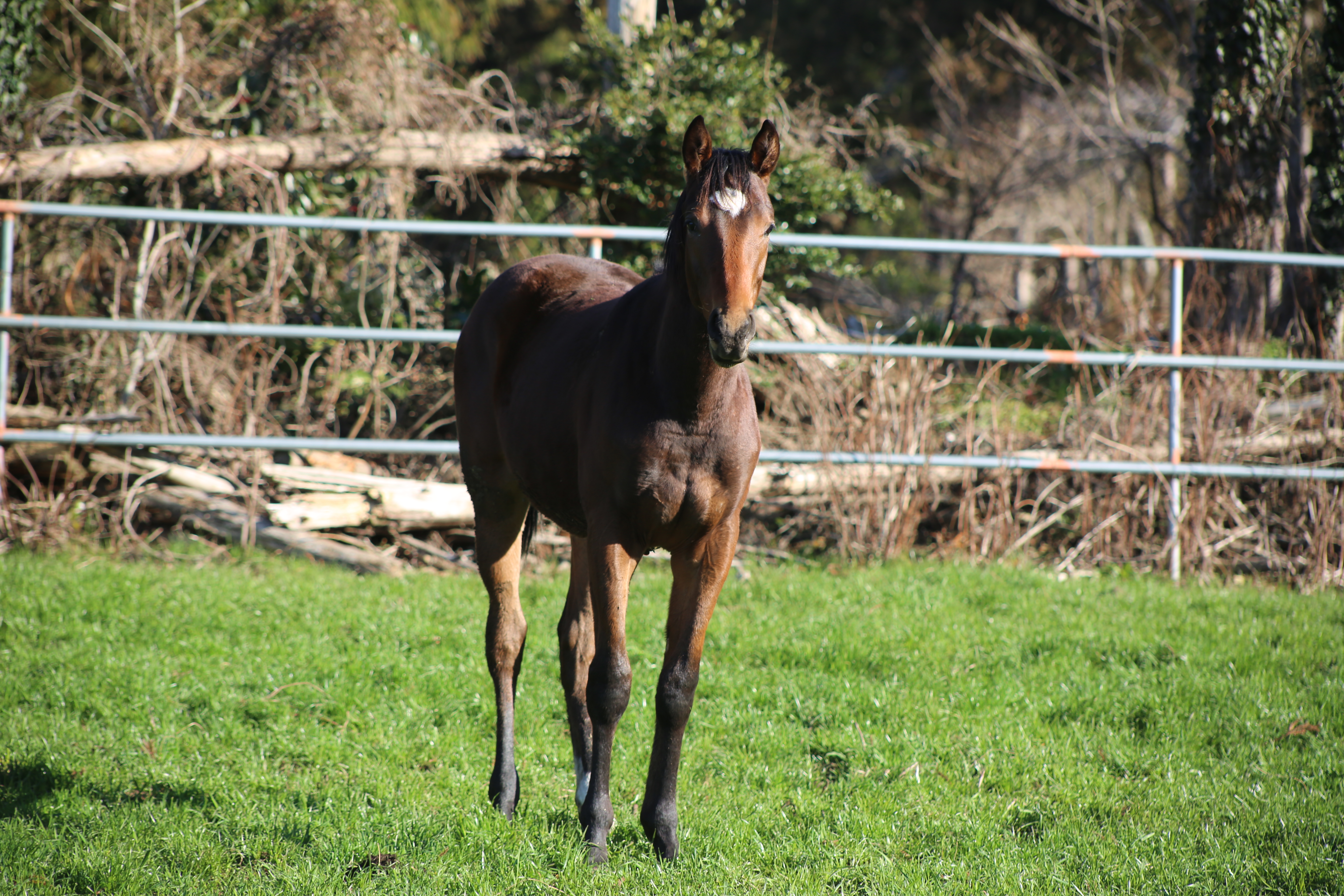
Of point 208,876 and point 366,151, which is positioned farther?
point 366,151

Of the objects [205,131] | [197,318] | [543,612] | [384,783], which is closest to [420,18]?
[205,131]

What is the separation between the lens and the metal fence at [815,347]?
17.8 feet

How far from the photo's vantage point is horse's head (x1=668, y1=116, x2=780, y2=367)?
2398 mm

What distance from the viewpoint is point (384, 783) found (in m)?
3.34

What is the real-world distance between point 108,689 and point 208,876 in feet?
5.20

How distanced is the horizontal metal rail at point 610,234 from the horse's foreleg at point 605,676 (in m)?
2.93

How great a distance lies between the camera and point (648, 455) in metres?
2.77

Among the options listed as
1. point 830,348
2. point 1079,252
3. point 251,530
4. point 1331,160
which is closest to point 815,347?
point 830,348

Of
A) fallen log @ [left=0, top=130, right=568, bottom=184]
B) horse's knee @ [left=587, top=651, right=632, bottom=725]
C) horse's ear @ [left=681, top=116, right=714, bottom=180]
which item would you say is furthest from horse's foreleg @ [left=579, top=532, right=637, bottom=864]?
fallen log @ [left=0, top=130, right=568, bottom=184]

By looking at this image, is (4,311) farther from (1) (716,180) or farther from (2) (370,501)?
(1) (716,180)

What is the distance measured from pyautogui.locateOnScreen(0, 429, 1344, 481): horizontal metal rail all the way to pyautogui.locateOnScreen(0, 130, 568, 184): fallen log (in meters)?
1.85

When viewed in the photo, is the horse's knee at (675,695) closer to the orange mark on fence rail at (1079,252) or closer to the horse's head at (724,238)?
the horse's head at (724,238)

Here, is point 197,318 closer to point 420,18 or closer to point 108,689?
point 108,689

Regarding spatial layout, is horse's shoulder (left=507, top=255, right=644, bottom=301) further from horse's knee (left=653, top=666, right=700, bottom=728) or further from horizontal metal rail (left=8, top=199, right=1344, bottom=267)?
horizontal metal rail (left=8, top=199, right=1344, bottom=267)
